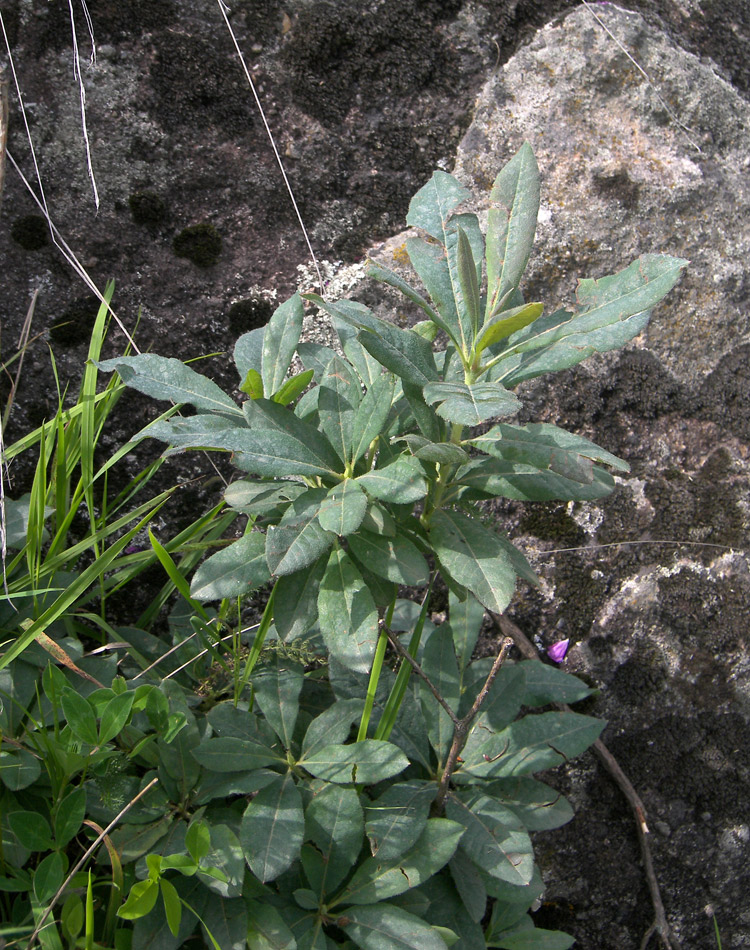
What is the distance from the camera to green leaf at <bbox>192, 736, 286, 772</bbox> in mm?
1321

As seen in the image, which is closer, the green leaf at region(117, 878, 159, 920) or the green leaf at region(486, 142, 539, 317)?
the green leaf at region(117, 878, 159, 920)

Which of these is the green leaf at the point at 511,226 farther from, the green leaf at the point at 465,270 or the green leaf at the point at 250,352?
the green leaf at the point at 250,352

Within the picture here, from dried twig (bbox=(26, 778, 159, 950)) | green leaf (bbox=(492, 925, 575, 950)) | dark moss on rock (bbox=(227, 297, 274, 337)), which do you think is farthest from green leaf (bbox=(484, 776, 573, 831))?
dark moss on rock (bbox=(227, 297, 274, 337))

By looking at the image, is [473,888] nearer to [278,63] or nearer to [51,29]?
[278,63]

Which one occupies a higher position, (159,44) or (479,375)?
(159,44)

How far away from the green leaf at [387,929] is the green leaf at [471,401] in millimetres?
828

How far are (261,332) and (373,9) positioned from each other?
1049mm

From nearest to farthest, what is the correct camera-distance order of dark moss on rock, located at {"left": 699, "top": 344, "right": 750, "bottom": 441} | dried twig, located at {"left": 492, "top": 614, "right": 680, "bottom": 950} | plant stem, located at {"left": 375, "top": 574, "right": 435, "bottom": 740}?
plant stem, located at {"left": 375, "top": 574, "right": 435, "bottom": 740} → dried twig, located at {"left": 492, "top": 614, "right": 680, "bottom": 950} → dark moss on rock, located at {"left": 699, "top": 344, "right": 750, "bottom": 441}

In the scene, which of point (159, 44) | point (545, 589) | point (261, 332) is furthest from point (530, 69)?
point (545, 589)

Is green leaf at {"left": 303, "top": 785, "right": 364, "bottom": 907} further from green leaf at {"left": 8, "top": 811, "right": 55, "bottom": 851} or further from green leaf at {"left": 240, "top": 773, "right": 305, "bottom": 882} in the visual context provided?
green leaf at {"left": 8, "top": 811, "right": 55, "bottom": 851}

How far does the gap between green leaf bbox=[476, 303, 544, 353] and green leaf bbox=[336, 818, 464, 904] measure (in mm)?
827

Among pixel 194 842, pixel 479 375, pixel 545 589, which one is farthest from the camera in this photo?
pixel 545 589

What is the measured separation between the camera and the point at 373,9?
1.98m

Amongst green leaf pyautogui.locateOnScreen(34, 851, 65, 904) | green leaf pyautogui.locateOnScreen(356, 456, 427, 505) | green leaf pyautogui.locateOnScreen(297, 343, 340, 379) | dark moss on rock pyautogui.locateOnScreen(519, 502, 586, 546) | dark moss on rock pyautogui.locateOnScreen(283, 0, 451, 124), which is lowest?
green leaf pyautogui.locateOnScreen(34, 851, 65, 904)
